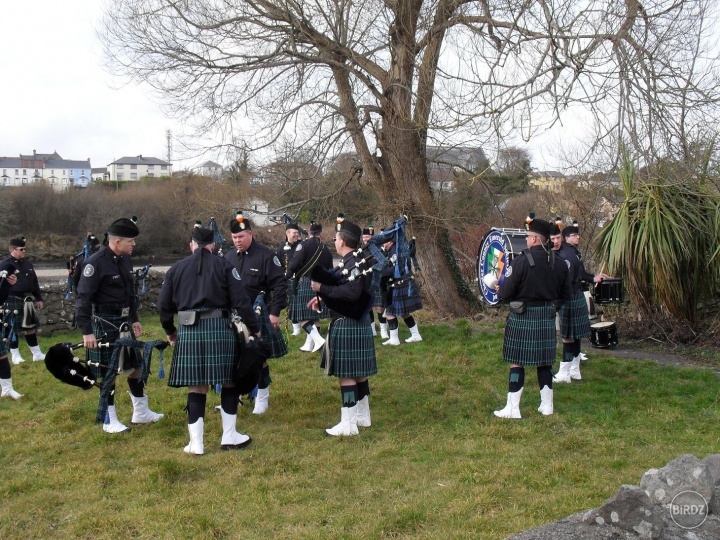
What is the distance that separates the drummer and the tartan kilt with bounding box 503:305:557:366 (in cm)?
128

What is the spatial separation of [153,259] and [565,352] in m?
29.8

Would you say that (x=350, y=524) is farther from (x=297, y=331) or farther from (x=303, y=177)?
(x=303, y=177)

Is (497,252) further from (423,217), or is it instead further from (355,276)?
(423,217)

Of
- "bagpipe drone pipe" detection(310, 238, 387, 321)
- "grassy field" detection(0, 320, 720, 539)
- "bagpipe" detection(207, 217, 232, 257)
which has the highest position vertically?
"bagpipe" detection(207, 217, 232, 257)

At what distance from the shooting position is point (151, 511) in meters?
3.52

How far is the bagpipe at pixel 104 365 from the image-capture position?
501 cm

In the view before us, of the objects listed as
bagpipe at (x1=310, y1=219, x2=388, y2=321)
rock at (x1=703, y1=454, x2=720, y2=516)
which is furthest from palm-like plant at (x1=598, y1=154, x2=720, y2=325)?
rock at (x1=703, y1=454, x2=720, y2=516)

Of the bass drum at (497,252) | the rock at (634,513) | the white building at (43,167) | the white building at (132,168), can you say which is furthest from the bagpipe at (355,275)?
the white building at (43,167)

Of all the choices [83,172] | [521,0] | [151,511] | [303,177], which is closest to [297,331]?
[303,177]

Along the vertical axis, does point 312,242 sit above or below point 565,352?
above

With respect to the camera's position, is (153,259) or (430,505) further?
(153,259)

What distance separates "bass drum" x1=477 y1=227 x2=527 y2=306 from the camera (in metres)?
6.59

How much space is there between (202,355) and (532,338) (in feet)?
8.49

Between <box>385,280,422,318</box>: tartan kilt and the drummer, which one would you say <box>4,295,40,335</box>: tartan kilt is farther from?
the drummer
